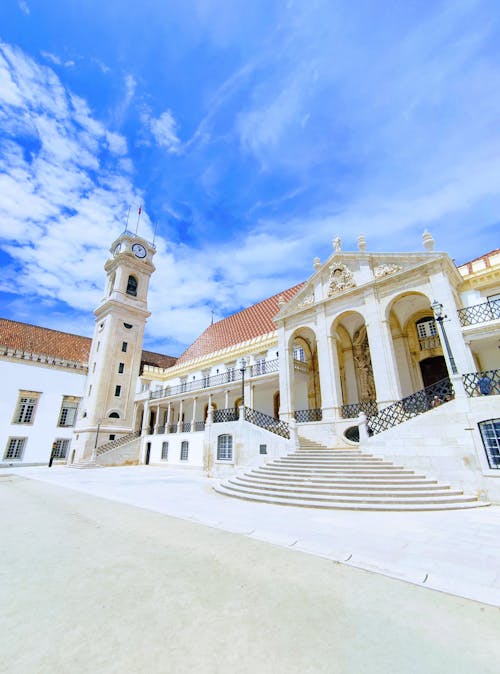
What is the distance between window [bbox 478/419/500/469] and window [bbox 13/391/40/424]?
34.7m

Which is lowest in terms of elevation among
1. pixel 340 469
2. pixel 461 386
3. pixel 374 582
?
pixel 374 582

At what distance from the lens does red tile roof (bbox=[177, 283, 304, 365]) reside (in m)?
27.8

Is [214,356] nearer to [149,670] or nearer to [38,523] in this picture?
[38,523]

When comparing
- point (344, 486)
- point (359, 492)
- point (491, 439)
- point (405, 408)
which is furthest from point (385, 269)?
point (359, 492)

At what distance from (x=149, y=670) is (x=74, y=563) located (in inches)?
111

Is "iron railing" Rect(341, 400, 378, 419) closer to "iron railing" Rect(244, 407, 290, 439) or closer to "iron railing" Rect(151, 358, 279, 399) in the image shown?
"iron railing" Rect(244, 407, 290, 439)

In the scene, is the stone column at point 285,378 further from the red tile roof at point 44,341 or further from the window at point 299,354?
the red tile roof at point 44,341

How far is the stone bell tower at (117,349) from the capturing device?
2944 cm

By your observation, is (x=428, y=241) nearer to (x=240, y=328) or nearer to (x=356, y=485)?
(x=356, y=485)

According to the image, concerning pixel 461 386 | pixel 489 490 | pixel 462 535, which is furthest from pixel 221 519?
pixel 461 386

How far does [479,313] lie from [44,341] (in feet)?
130

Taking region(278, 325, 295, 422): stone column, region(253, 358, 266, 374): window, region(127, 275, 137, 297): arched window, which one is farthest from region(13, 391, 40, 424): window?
region(278, 325, 295, 422): stone column

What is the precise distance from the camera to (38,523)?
6.62 metres

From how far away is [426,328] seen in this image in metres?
17.1
